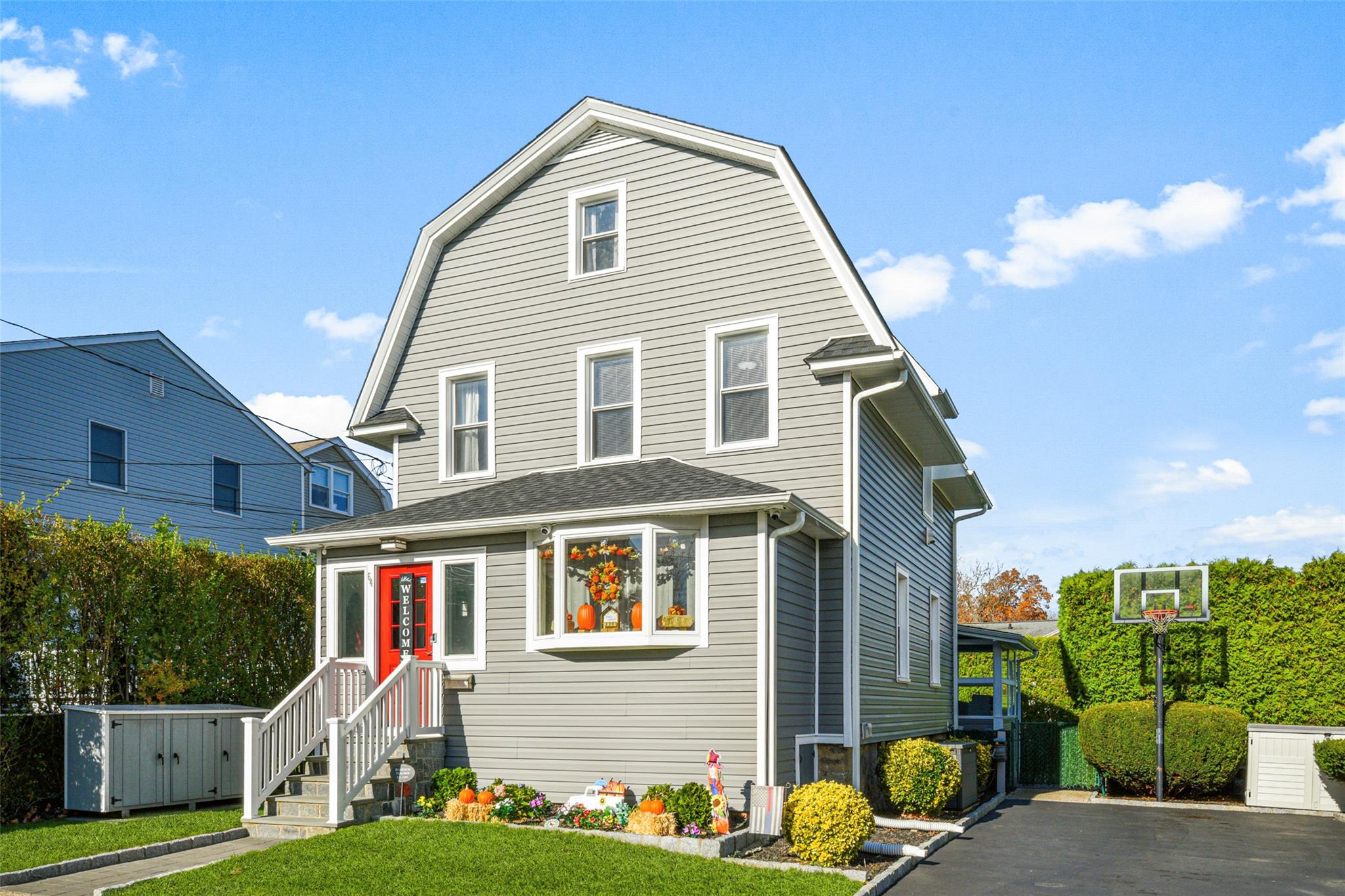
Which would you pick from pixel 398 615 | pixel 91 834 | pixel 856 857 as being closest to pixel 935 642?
pixel 856 857

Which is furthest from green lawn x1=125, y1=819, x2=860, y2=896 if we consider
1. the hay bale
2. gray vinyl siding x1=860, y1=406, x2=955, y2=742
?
gray vinyl siding x1=860, y1=406, x2=955, y2=742

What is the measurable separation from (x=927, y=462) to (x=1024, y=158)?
5552 mm

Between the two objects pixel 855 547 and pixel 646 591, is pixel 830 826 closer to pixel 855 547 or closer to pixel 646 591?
pixel 646 591

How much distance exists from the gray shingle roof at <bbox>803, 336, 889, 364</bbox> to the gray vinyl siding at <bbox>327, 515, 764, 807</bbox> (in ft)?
7.74

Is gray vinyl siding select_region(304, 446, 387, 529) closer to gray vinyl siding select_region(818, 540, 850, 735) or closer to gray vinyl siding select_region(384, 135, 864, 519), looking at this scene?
gray vinyl siding select_region(384, 135, 864, 519)

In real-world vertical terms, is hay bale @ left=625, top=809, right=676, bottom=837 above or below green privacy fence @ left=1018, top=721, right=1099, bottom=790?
above

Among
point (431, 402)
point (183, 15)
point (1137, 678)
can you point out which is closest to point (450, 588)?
point (431, 402)

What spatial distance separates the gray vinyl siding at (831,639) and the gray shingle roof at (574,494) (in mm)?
1340

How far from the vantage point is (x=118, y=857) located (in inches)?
408

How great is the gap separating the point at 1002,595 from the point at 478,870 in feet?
146

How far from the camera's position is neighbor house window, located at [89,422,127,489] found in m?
22.8

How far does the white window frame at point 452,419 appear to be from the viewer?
15266 mm

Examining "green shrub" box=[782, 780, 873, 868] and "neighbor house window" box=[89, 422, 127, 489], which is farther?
"neighbor house window" box=[89, 422, 127, 489]

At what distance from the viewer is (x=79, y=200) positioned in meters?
12.9
